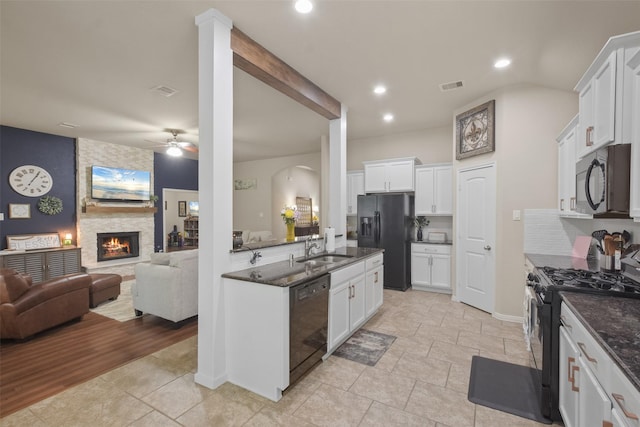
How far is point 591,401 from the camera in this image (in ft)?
4.32

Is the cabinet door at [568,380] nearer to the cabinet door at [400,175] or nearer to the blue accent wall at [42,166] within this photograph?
the cabinet door at [400,175]

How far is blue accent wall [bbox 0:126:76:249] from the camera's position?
5203 mm

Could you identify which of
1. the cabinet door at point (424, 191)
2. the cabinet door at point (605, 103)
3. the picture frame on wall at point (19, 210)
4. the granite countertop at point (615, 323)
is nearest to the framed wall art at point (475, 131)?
the cabinet door at point (424, 191)

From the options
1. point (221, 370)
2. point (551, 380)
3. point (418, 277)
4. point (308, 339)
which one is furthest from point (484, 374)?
point (418, 277)

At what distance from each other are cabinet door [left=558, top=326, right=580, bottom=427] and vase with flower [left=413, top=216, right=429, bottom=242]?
12.0ft

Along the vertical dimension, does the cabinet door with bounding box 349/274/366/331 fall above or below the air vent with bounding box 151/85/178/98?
below

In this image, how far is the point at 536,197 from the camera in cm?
358

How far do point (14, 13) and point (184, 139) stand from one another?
4.10 m

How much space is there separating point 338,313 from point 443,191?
3268mm

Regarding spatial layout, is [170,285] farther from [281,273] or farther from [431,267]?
[431,267]

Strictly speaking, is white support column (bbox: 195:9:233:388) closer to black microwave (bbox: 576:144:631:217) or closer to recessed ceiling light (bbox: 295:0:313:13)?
recessed ceiling light (bbox: 295:0:313:13)

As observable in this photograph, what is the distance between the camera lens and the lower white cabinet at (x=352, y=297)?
2.74 meters

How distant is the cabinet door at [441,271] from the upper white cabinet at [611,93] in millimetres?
3114

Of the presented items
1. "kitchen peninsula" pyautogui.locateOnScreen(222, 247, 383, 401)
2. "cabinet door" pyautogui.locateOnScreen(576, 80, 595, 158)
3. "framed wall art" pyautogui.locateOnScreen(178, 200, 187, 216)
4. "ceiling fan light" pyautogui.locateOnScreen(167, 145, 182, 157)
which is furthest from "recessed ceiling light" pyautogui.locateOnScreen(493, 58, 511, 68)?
"framed wall art" pyautogui.locateOnScreen(178, 200, 187, 216)
